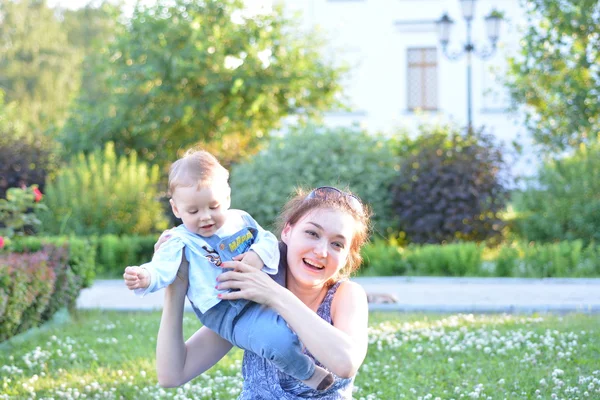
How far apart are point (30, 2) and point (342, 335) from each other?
4071 centimetres

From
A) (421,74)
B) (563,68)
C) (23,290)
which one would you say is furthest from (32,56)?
(23,290)

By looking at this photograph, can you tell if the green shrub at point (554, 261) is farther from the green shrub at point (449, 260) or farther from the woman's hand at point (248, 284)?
the woman's hand at point (248, 284)

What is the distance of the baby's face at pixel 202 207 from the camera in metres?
2.91

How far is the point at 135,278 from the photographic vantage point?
105 inches

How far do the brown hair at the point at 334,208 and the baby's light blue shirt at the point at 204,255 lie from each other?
0.14 meters

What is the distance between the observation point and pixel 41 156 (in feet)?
50.9

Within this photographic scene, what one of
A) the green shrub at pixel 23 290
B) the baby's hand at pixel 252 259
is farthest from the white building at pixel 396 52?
the baby's hand at pixel 252 259

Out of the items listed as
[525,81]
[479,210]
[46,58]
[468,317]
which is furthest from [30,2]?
[468,317]

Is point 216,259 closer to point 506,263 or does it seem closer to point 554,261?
point 506,263

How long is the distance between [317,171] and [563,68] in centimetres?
554

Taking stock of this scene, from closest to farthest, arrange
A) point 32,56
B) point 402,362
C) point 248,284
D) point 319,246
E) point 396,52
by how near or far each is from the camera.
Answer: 1. point 248,284
2. point 319,246
3. point 402,362
4. point 396,52
5. point 32,56

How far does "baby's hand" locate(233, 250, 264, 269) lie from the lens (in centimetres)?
288

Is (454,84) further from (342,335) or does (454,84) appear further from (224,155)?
(342,335)

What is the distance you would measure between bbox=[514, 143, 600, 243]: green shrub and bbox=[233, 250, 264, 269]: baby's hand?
10885 millimetres
